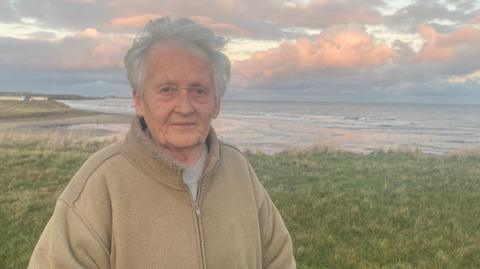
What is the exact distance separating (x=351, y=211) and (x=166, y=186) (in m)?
7.52

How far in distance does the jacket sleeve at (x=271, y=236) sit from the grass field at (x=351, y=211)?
12.7 feet

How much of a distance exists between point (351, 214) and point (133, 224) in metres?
7.47

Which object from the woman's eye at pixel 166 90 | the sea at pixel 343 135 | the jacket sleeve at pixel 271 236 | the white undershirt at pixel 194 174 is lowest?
the sea at pixel 343 135

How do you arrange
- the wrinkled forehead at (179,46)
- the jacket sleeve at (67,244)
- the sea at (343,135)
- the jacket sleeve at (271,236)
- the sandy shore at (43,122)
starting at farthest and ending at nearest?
1. the sandy shore at (43,122)
2. the sea at (343,135)
3. the jacket sleeve at (271,236)
4. the wrinkled forehead at (179,46)
5. the jacket sleeve at (67,244)

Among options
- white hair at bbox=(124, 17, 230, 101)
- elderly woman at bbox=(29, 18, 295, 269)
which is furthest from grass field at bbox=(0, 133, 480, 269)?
white hair at bbox=(124, 17, 230, 101)

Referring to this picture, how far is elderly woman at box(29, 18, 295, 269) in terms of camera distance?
188 centimetres

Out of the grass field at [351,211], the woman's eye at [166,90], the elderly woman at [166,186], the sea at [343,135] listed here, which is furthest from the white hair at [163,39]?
the sea at [343,135]

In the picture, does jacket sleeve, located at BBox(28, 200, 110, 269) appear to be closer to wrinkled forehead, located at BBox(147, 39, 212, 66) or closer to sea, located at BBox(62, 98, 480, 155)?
wrinkled forehead, located at BBox(147, 39, 212, 66)

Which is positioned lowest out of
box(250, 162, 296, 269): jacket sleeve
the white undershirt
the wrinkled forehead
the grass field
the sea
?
the sea

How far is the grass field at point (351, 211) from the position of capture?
6.56 m

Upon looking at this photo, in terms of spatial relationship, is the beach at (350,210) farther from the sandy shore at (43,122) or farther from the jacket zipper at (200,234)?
the sandy shore at (43,122)

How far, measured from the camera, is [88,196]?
6.20ft

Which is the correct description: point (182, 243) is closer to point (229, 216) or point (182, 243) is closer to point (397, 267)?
point (229, 216)

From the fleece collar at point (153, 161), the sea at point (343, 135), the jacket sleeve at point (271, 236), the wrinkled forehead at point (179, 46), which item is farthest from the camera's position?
the sea at point (343, 135)
